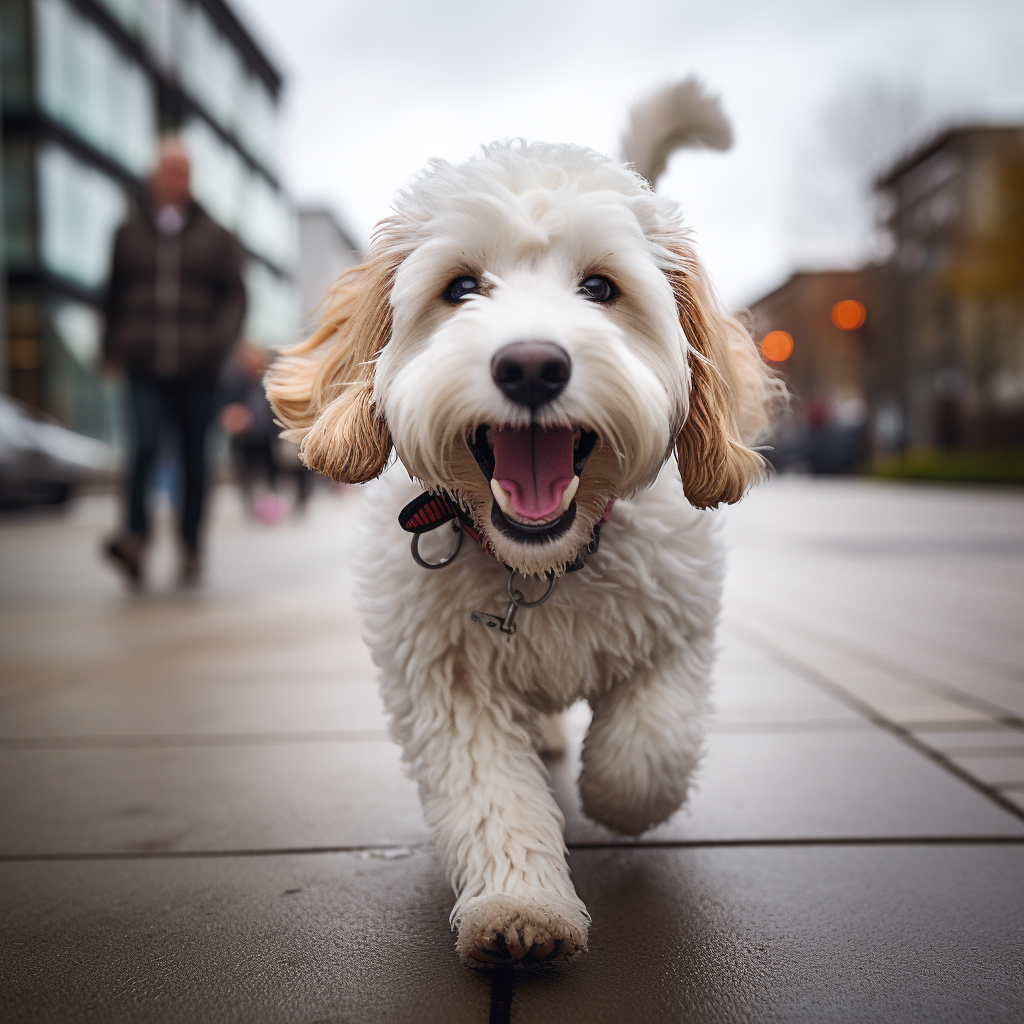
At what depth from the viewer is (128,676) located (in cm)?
400

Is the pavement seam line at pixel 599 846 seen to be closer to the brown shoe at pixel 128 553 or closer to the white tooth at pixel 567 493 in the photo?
the white tooth at pixel 567 493

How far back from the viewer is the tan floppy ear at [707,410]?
2.04 metres

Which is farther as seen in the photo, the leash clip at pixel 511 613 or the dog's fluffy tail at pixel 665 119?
the dog's fluffy tail at pixel 665 119

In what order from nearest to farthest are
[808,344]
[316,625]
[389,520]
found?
1. [389,520]
2. [316,625]
3. [808,344]

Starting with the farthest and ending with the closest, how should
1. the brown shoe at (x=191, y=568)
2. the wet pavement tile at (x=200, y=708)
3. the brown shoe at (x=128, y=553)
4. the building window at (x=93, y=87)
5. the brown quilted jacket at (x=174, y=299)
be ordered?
the building window at (x=93, y=87) → the brown shoe at (x=191, y=568) → the brown shoe at (x=128, y=553) → the brown quilted jacket at (x=174, y=299) → the wet pavement tile at (x=200, y=708)

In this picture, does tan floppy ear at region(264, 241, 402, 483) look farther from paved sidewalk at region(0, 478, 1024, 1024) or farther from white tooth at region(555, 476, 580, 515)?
paved sidewalk at region(0, 478, 1024, 1024)

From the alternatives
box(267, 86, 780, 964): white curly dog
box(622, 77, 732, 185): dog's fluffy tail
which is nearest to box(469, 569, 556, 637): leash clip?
box(267, 86, 780, 964): white curly dog

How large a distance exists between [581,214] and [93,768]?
2058mm

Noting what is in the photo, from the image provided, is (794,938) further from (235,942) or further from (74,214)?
(74,214)

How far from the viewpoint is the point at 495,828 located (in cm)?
190

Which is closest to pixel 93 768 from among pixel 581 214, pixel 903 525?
pixel 581 214

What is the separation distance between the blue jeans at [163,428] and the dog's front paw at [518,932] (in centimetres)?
526

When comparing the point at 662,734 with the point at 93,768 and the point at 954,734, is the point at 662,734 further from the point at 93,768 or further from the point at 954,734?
the point at 93,768

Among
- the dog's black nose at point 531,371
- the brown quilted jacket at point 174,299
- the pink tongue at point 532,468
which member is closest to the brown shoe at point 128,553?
the brown quilted jacket at point 174,299
